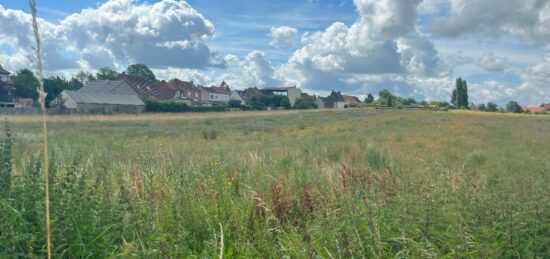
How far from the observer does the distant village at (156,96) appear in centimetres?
6896

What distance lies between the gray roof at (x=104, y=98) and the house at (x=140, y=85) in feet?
37.9

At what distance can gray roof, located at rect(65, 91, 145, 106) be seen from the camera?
69.1m

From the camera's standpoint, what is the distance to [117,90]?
261 ft

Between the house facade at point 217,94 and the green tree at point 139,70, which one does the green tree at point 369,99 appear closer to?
the house facade at point 217,94

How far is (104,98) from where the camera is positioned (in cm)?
7481

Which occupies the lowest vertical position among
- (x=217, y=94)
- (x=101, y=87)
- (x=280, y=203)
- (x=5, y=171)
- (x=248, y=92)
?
(x=280, y=203)

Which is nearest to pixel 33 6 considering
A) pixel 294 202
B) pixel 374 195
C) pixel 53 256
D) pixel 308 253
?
pixel 53 256

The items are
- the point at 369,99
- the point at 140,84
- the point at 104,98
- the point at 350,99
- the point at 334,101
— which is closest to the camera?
the point at 104,98

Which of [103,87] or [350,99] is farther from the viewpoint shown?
[350,99]

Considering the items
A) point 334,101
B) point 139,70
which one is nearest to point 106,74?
point 139,70

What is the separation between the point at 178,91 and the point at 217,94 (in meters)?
24.1

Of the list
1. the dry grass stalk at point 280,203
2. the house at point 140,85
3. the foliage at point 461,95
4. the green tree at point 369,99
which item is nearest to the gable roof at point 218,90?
the house at point 140,85

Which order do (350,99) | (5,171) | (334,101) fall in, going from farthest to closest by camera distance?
(350,99) < (334,101) < (5,171)

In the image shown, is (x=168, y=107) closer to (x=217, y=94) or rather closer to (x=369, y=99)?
(x=217, y=94)
